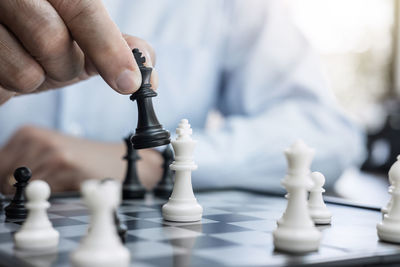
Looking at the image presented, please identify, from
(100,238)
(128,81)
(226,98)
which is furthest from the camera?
(226,98)

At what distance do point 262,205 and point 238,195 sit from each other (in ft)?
0.92

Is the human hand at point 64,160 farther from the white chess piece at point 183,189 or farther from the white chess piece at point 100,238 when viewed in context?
the white chess piece at point 100,238

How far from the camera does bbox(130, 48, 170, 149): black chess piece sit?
1.15 metres

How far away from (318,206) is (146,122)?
0.42 meters

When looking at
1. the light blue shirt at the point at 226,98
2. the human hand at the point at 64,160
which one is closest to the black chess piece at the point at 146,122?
the human hand at the point at 64,160

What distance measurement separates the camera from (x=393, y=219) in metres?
0.97

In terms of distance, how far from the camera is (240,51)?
3.05m

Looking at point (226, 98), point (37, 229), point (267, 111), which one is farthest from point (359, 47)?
point (37, 229)

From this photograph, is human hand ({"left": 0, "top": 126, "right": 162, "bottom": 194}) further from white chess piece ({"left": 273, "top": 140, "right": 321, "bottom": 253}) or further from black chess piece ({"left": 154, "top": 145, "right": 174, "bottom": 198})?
white chess piece ({"left": 273, "top": 140, "right": 321, "bottom": 253})

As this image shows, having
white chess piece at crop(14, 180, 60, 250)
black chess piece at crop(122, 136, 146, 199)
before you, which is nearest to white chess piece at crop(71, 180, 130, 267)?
white chess piece at crop(14, 180, 60, 250)

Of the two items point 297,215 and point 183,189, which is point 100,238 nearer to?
point 297,215

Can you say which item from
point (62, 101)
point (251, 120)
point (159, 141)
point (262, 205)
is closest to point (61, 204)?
point (159, 141)

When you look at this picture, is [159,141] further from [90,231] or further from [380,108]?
[380,108]

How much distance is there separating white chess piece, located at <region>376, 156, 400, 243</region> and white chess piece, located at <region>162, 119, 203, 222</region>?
0.39 meters
